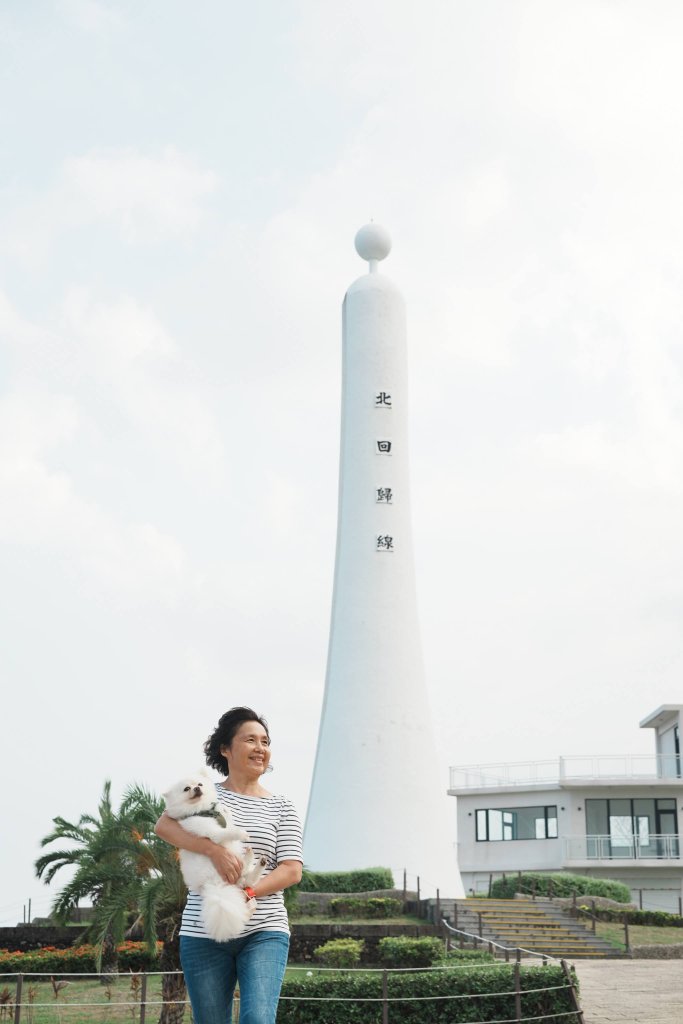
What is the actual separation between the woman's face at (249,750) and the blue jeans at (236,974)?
0.57 metres

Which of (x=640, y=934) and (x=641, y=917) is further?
(x=641, y=917)

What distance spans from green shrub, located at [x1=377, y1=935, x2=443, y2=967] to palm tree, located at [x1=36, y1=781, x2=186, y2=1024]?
347 centimetres

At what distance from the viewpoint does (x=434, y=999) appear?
11.8 metres

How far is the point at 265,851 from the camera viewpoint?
4.07m

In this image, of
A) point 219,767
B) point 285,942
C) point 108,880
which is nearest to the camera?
point 285,942

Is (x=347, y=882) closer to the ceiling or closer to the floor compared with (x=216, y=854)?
closer to the floor

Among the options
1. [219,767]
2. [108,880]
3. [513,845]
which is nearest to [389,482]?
[513,845]

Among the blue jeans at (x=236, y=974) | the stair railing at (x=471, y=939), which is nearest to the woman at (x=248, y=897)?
the blue jeans at (x=236, y=974)

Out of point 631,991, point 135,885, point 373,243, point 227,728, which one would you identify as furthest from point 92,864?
point 373,243

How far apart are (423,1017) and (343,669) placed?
58.9ft

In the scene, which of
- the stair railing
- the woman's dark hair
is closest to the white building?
the stair railing

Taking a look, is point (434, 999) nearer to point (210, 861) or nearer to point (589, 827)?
point (210, 861)

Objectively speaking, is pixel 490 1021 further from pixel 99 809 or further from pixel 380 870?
pixel 380 870

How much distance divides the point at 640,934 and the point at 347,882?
6191mm
